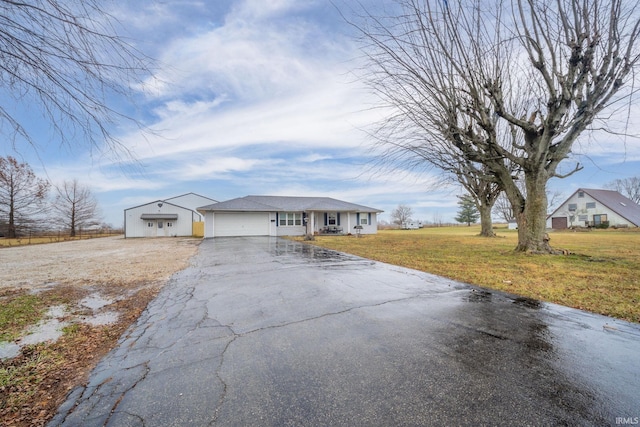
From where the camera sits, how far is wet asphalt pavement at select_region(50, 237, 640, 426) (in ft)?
5.67

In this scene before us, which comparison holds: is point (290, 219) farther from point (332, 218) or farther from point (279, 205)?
point (332, 218)

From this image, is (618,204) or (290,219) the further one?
(618,204)

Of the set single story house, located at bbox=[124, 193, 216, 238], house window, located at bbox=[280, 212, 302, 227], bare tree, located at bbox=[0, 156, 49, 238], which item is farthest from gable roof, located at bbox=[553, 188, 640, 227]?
bare tree, located at bbox=[0, 156, 49, 238]

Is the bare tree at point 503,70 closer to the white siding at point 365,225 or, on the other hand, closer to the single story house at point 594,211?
the white siding at point 365,225

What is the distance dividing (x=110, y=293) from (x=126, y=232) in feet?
87.9

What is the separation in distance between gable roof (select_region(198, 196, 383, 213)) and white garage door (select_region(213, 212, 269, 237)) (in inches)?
30.0

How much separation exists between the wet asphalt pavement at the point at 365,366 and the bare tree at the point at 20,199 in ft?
96.0

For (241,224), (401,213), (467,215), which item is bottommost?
(241,224)

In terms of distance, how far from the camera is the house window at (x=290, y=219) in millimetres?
24469

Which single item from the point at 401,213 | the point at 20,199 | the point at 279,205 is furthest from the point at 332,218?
the point at 401,213

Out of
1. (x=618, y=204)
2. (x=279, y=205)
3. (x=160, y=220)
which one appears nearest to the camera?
(x=279, y=205)

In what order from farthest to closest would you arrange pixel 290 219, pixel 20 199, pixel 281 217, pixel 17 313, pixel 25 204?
pixel 290 219
pixel 281 217
pixel 25 204
pixel 20 199
pixel 17 313

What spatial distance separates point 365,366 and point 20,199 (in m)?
34.4

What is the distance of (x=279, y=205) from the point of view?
83.8 feet
